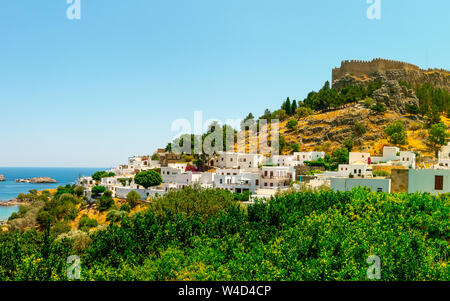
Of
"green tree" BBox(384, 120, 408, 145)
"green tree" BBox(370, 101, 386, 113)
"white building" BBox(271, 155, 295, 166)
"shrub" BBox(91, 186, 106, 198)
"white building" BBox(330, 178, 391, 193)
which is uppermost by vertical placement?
"green tree" BBox(370, 101, 386, 113)

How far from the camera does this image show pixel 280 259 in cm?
1322

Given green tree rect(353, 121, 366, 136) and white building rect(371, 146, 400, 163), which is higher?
green tree rect(353, 121, 366, 136)

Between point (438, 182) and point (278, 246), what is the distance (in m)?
15.3

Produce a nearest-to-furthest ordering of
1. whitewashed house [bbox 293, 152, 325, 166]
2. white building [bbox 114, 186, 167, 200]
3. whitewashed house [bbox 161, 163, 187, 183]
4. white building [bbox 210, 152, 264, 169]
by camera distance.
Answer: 1. white building [bbox 114, 186, 167, 200]
2. whitewashed house [bbox 161, 163, 187, 183]
3. white building [bbox 210, 152, 264, 169]
4. whitewashed house [bbox 293, 152, 325, 166]

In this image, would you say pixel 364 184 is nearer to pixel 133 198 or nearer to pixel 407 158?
pixel 407 158

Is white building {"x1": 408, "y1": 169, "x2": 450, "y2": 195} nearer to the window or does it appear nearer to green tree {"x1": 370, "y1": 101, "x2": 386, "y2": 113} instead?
the window

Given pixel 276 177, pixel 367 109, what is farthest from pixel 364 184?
pixel 367 109

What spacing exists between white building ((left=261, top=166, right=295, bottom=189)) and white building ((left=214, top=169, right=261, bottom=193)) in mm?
910

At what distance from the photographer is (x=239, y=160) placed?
61000 mm

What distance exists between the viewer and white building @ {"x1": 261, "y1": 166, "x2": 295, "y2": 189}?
152 feet

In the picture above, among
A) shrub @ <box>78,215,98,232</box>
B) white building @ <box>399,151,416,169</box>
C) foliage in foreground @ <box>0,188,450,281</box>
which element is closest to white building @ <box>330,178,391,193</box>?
foliage in foreground @ <box>0,188,450,281</box>

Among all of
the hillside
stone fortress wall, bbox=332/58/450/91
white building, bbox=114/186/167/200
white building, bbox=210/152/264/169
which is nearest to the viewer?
white building, bbox=114/186/167/200

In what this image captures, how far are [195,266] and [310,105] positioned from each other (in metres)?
80.9
